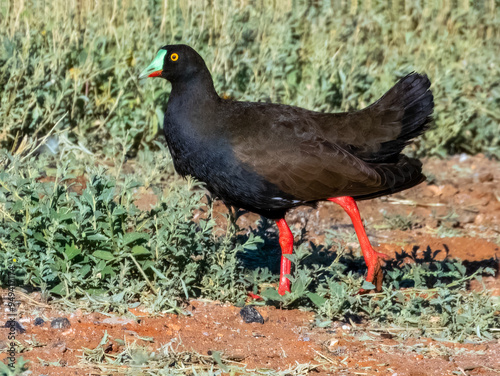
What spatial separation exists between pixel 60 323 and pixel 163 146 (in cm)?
238

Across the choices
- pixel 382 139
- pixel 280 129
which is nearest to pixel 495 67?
pixel 382 139

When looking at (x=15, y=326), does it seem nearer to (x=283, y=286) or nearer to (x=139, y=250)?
(x=139, y=250)

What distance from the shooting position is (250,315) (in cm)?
462

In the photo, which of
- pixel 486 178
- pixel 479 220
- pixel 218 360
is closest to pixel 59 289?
pixel 218 360

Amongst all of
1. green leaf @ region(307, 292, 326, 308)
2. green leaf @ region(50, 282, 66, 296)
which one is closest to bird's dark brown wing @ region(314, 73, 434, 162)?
green leaf @ region(307, 292, 326, 308)

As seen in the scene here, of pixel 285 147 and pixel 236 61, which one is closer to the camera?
pixel 285 147

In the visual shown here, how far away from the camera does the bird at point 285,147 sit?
4.88 m

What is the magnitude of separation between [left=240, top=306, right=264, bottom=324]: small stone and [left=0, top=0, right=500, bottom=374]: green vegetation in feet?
0.52

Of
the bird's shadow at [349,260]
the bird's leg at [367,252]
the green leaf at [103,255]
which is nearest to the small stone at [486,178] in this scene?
the bird's shadow at [349,260]

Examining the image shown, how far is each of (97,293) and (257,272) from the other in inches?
46.7

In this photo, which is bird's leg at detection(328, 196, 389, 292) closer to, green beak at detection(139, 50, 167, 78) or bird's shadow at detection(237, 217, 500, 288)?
bird's shadow at detection(237, 217, 500, 288)

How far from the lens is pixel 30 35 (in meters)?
7.20

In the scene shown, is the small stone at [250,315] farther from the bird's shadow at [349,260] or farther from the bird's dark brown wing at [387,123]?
the bird's dark brown wing at [387,123]

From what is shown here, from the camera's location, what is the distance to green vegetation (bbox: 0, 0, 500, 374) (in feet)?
14.6
